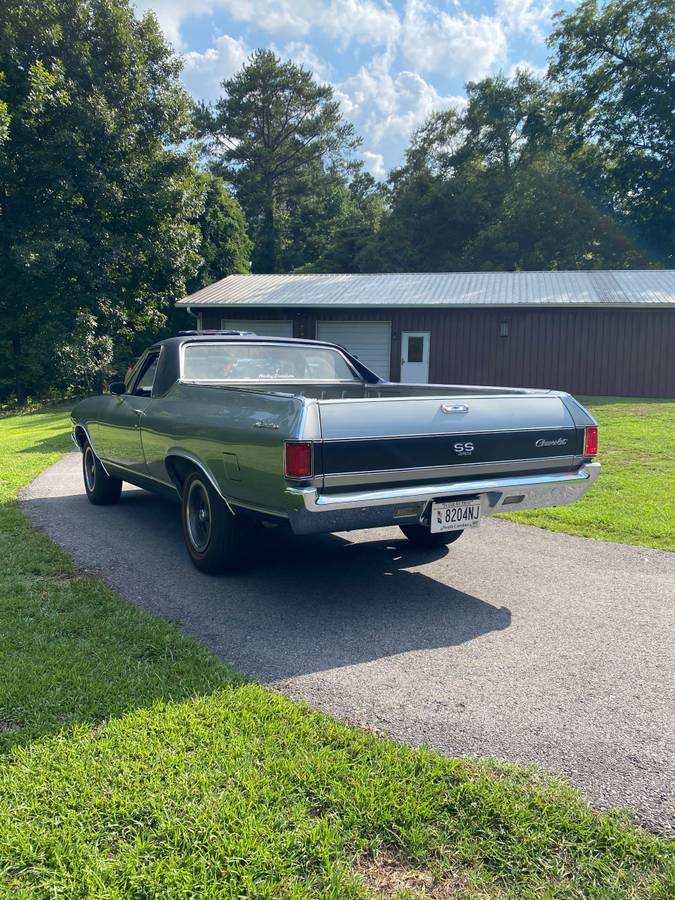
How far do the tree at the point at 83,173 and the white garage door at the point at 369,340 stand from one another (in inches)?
316

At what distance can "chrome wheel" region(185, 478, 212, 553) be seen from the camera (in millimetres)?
5262

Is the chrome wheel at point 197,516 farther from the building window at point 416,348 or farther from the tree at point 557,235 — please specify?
the tree at point 557,235

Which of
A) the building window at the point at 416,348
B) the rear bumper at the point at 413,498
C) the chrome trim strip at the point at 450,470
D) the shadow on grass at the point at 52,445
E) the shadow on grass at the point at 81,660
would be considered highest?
the building window at the point at 416,348

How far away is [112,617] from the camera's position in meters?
4.25

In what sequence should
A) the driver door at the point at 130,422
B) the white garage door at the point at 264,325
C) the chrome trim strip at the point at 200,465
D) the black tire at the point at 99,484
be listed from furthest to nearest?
the white garage door at the point at 264,325
the black tire at the point at 99,484
the driver door at the point at 130,422
the chrome trim strip at the point at 200,465

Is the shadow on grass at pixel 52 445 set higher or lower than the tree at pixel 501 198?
lower

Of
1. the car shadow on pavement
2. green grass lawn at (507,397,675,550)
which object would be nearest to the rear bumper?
the car shadow on pavement

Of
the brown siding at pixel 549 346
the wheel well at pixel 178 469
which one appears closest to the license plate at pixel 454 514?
the wheel well at pixel 178 469

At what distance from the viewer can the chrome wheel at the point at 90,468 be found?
788 cm

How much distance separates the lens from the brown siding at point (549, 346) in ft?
67.5

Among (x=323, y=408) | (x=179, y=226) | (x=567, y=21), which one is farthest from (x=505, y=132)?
(x=323, y=408)

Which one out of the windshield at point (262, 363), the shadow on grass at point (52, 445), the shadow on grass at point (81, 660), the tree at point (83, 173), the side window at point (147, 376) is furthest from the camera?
the tree at point (83, 173)

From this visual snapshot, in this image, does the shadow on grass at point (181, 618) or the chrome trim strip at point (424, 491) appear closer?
the shadow on grass at point (181, 618)

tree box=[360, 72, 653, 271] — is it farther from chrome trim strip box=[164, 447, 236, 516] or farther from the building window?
chrome trim strip box=[164, 447, 236, 516]
